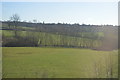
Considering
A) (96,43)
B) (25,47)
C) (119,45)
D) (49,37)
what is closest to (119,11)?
(119,45)

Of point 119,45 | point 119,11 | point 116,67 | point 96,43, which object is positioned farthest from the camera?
point 96,43

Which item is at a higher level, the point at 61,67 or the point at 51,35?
the point at 51,35

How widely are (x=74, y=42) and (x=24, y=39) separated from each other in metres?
3.53

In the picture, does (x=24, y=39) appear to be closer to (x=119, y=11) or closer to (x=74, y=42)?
(x=74, y=42)

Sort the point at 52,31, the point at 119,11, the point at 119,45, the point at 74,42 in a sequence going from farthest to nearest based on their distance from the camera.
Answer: the point at 52,31
the point at 74,42
the point at 119,45
the point at 119,11

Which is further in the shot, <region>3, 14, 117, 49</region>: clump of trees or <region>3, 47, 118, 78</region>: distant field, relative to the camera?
<region>3, 14, 117, 49</region>: clump of trees

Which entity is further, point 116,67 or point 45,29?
point 45,29

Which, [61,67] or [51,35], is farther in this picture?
[51,35]

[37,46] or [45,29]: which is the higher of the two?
[45,29]

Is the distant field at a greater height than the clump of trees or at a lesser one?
lesser

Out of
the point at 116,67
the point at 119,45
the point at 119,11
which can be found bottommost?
the point at 116,67

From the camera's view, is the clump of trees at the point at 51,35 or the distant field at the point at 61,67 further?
the clump of trees at the point at 51,35

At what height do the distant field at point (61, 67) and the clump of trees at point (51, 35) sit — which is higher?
the clump of trees at point (51, 35)

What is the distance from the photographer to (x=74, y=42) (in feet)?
44.0
